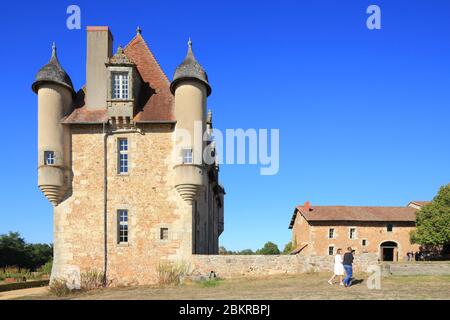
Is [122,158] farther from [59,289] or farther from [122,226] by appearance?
[59,289]

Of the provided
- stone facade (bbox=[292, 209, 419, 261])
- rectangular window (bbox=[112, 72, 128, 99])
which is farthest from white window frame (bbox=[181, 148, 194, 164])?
stone facade (bbox=[292, 209, 419, 261])

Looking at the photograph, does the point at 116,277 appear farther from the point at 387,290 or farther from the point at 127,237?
the point at 387,290

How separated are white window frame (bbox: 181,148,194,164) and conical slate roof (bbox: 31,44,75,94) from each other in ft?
24.2

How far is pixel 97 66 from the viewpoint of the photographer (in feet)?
75.4

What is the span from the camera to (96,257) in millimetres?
21250

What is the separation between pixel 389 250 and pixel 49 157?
44.2 metres

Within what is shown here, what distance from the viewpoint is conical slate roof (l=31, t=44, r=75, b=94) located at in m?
21.4

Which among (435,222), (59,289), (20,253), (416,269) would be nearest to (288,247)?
(435,222)

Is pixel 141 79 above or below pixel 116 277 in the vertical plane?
above

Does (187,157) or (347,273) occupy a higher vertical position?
(187,157)

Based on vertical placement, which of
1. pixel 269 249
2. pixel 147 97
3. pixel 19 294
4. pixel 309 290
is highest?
pixel 147 97
